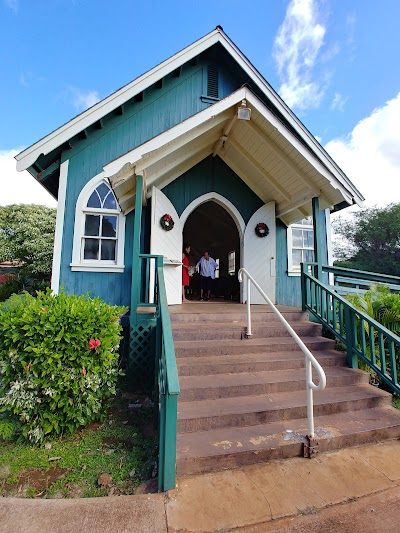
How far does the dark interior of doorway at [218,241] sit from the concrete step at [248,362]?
16.2 feet

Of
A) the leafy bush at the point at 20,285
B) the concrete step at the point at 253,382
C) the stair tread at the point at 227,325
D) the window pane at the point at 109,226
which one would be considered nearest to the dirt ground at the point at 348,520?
the concrete step at the point at 253,382

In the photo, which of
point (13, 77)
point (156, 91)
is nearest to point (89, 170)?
point (156, 91)

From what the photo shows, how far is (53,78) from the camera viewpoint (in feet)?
44.0

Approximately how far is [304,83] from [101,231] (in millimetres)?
15924

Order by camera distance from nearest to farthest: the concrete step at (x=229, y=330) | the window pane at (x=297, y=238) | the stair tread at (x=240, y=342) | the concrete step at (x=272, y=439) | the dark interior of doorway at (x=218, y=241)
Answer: the concrete step at (x=272, y=439) → the stair tread at (x=240, y=342) → the concrete step at (x=229, y=330) → the window pane at (x=297, y=238) → the dark interior of doorway at (x=218, y=241)

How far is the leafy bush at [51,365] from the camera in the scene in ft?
9.75

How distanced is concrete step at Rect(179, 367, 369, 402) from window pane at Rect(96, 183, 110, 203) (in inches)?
188

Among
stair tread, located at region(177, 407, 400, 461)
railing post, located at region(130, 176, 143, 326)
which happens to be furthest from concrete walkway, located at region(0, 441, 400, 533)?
railing post, located at region(130, 176, 143, 326)

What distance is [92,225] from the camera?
6.41m

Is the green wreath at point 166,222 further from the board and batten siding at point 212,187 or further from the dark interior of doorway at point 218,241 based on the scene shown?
the dark interior of doorway at point 218,241

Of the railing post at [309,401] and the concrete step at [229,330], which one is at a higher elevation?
the concrete step at [229,330]

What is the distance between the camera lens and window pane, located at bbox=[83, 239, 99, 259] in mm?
6316

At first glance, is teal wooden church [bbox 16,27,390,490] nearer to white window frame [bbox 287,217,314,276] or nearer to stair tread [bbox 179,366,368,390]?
white window frame [bbox 287,217,314,276]

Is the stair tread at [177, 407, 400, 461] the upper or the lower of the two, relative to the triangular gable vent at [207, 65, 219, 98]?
lower
